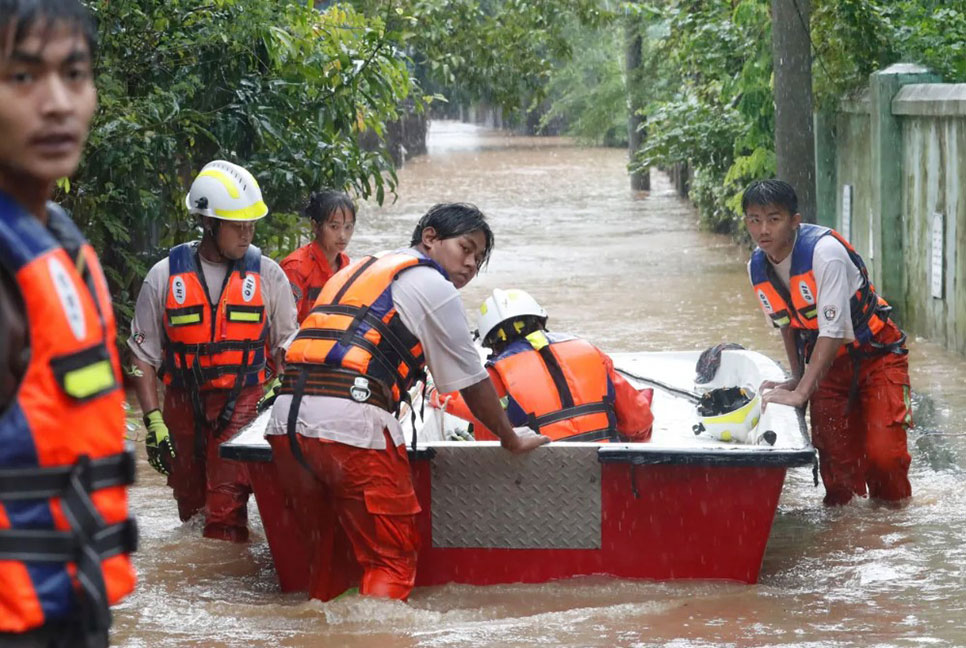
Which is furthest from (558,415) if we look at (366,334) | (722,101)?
(722,101)

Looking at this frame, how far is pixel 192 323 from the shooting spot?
6.69 m

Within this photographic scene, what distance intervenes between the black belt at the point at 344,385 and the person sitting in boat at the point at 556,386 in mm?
1009

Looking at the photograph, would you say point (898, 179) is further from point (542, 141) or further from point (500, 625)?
point (542, 141)

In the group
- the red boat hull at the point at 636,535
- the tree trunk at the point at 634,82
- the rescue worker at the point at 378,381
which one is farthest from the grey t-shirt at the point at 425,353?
the tree trunk at the point at 634,82

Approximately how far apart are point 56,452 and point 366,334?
2.89 meters

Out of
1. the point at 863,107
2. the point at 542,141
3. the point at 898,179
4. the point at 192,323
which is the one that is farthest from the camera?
the point at 542,141

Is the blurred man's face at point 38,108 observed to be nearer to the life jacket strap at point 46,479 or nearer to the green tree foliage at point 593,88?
the life jacket strap at point 46,479

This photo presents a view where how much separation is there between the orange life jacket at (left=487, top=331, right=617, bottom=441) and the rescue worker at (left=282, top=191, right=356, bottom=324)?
2082mm

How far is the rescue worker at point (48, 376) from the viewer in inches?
94.9

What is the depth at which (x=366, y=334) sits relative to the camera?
17.4ft

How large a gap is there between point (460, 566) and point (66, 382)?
3794 millimetres

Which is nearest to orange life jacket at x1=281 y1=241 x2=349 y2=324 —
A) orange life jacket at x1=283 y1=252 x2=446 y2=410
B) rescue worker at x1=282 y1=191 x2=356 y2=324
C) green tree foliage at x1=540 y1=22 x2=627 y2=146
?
rescue worker at x1=282 y1=191 x2=356 y2=324

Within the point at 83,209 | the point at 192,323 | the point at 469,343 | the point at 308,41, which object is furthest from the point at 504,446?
the point at 308,41

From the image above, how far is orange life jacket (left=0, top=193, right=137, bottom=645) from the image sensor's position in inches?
95.0
